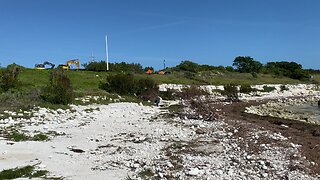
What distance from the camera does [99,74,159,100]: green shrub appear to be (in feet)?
127

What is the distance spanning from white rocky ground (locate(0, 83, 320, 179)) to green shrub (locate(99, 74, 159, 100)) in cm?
1933

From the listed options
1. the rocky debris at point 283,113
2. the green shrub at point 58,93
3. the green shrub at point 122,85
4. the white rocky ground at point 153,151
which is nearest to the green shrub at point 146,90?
the green shrub at point 122,85

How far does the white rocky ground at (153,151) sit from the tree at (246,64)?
95.9 m

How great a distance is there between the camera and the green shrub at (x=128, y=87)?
38.7m

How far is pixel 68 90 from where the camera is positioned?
2764cm

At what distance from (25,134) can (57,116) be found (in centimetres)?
650

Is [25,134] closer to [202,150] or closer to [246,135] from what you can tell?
[202,150]

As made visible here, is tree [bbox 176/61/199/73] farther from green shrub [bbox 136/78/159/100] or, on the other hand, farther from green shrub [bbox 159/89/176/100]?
green shrub [bbox 136/78/159/100]

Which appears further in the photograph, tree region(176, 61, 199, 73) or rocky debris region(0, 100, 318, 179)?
tree region(176, 61, 199, 73)

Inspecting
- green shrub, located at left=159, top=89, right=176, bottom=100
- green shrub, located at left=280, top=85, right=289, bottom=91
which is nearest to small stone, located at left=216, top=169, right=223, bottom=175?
green shrub, located at left=159, top=89, right=176, bottom=100

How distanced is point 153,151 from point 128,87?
88.7ft

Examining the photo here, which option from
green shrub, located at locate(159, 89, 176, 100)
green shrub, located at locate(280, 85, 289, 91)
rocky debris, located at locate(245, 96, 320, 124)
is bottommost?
rocky debris, located at locate(245, 96, 320, 124)

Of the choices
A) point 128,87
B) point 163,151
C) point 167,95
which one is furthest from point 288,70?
point 163,151

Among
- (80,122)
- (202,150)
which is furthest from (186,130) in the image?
(80,122)
